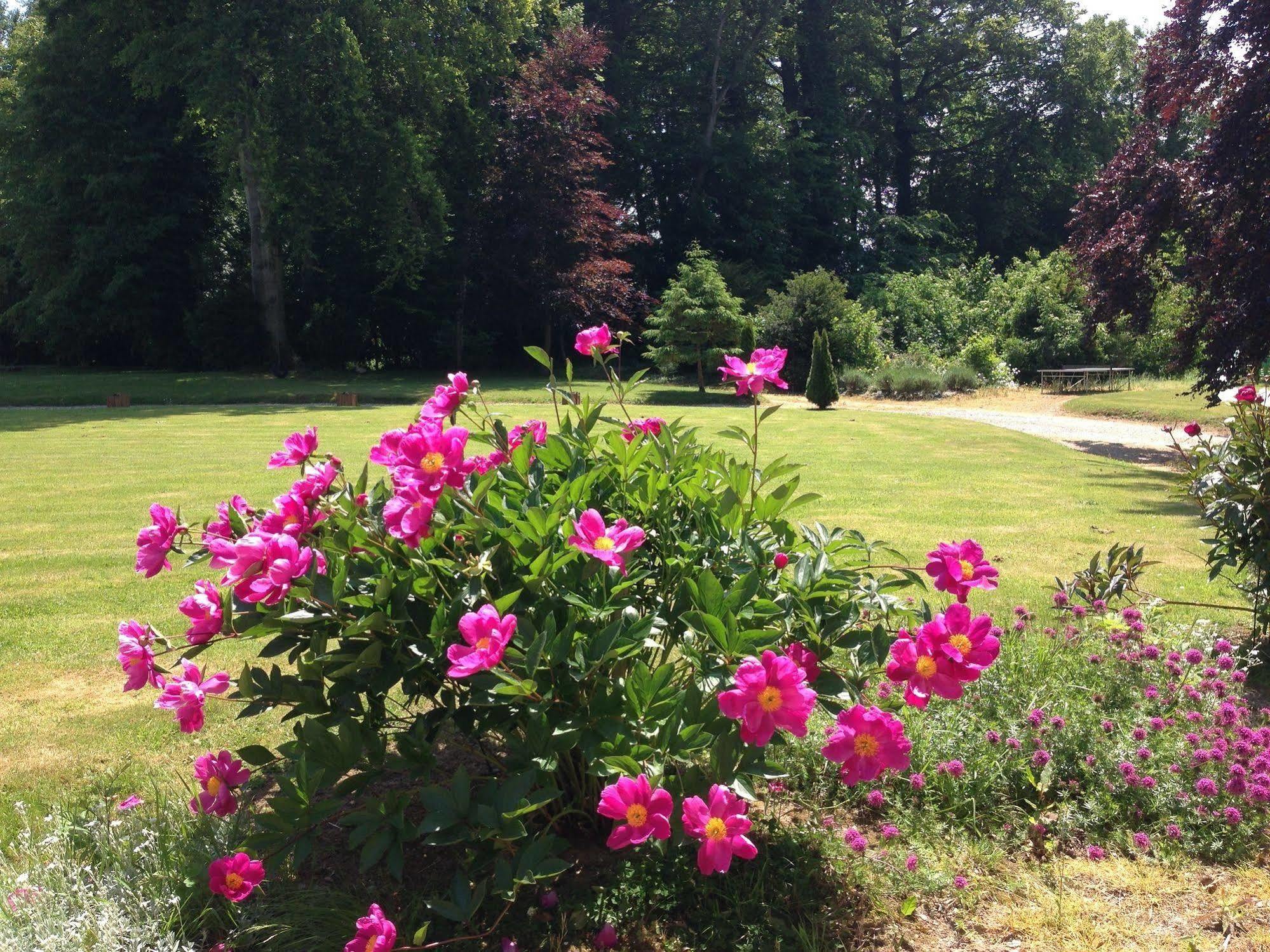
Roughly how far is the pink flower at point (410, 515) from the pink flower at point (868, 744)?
0.88 metres

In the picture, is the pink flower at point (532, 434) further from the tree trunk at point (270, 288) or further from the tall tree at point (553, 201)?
the tree trunk at point (270, 288)

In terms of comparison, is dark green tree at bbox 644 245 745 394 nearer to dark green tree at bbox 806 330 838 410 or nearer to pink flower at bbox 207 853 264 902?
dark green tree at bbox 806 330 838 410

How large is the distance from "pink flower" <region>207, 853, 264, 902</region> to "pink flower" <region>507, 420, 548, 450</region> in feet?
3.40

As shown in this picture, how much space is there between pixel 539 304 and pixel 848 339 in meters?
8.12

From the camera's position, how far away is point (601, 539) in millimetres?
1824

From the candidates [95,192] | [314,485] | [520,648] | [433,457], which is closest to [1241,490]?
[520,648]

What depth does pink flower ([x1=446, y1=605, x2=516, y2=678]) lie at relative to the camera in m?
1.58

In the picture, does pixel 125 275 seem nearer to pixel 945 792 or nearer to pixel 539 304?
pixel 539 304

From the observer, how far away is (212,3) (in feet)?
63.7

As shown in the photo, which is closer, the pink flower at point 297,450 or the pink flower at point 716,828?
the pink flower at point 716,828

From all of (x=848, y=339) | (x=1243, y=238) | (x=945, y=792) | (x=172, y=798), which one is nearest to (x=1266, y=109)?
(x=1243, y=238)

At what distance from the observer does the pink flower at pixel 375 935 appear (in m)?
1.60


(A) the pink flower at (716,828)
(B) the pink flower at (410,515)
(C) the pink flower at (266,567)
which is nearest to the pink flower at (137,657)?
(C) the pink flower at (266,567)

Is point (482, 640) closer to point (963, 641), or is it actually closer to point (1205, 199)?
point (963, 641)
